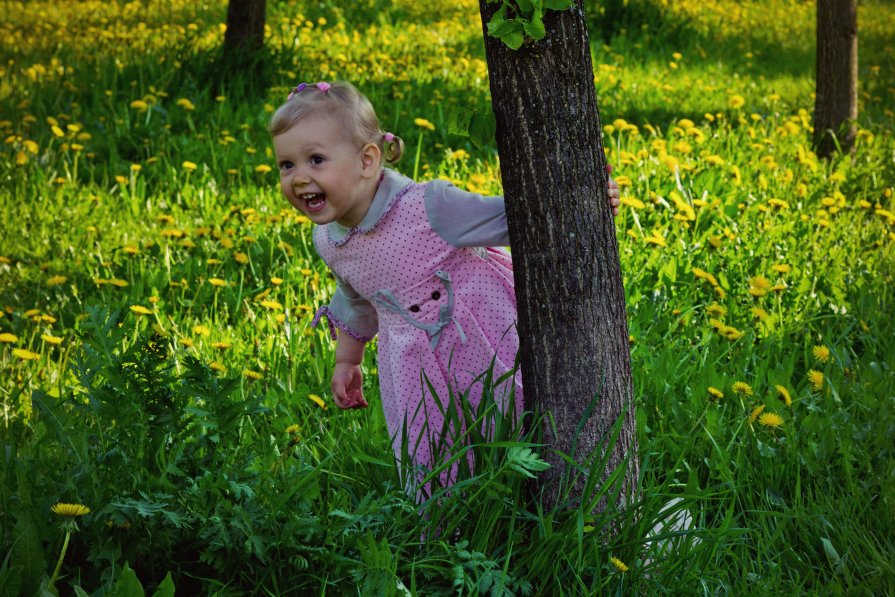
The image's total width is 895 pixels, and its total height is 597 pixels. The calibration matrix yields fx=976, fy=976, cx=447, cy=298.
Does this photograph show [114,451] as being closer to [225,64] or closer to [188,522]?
[188,522]

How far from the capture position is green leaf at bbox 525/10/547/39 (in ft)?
6.09

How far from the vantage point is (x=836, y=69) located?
5590 mm

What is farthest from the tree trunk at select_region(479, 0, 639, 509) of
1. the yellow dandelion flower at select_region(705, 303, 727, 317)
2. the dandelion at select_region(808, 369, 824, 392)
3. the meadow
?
the yellow dandelion flower at select_region(705, 303, 727, 317)

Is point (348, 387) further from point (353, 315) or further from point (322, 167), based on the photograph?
point (322, 167)

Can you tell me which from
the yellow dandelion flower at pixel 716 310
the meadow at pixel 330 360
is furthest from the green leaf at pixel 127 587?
the yellow dandelion flower at pixel 716 310

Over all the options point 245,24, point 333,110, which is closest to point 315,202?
point 333,110

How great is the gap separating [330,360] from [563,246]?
4.12 ft

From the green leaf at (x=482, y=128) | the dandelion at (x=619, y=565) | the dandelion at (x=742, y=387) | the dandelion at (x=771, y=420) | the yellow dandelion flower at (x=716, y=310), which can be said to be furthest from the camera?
the yellow dandelion flower at (x=716, y=310)

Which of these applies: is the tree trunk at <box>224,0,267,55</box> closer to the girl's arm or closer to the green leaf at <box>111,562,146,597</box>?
the girl's arm

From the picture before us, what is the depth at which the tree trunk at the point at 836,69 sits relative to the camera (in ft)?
18.2

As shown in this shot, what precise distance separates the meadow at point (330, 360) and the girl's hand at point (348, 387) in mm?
112

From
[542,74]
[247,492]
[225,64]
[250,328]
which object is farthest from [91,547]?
[225,64]

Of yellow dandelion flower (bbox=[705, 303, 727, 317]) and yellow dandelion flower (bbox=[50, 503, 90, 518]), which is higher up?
yellow dandelion flower (bbox=[50, 503, 90, 518])

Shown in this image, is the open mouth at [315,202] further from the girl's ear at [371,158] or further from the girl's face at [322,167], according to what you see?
the girl's ear at [371,158]
